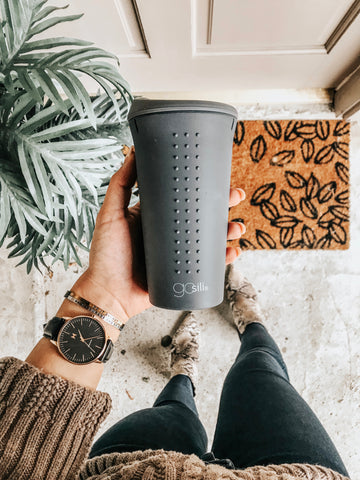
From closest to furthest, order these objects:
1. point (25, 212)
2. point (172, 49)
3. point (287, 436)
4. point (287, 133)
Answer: point (25, 212)
point (287, 436)
point (172, 49)
point (287, 133)

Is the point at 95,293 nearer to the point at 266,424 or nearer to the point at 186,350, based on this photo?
the point at 266,424

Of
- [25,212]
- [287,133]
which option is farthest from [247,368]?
[287,133]

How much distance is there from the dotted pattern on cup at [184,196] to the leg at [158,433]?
48cm

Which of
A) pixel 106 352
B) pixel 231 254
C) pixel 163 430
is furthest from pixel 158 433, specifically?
pixel 231 254

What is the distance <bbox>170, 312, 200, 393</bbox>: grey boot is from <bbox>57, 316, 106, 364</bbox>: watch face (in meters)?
0.70

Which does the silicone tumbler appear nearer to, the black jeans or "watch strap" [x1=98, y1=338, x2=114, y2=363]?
"watch strap" [x1=98, y1=338, x2=114, y2=363]

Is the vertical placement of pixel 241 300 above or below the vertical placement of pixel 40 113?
below

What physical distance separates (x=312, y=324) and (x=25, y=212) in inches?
46.9

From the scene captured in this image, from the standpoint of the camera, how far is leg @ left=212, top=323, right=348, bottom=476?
2.61 ft

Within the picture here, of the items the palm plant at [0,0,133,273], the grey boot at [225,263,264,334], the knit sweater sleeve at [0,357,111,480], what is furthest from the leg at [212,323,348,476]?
the palm plant at [0,0,133,273]

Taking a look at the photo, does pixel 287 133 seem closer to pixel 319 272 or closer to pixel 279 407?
pixel 319 272

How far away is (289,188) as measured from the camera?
1.44 metres

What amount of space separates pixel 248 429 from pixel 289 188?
0.91 m

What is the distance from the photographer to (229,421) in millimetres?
940
